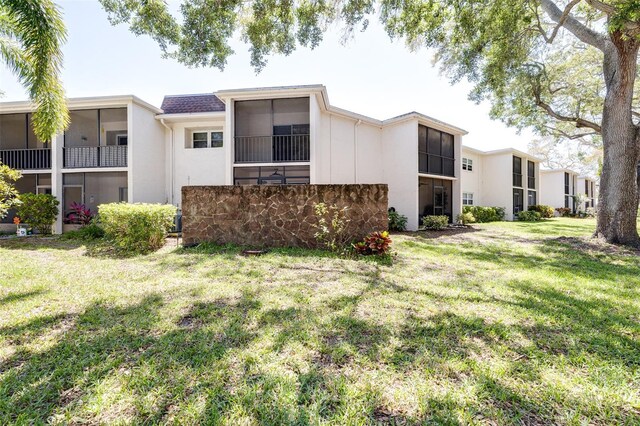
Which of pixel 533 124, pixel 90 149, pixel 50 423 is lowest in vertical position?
pixel 50 423

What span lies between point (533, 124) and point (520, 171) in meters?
8.64

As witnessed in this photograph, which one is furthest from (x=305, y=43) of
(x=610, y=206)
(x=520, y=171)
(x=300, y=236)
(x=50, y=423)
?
(x=520, y=171)

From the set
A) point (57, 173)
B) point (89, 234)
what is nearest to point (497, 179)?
point (89, 234)

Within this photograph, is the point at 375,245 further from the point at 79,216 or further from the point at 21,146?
the point at 21,146

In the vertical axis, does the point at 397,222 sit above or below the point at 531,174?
below

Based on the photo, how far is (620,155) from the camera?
32.9 feet

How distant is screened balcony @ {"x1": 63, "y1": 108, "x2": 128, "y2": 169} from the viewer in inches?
521

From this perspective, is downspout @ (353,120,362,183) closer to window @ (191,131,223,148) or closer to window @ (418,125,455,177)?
window @ (418,125,455,177)

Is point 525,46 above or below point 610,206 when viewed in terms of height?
above

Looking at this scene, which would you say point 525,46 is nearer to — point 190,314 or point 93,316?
point 190,314

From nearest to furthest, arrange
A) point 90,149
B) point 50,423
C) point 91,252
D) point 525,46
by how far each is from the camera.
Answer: point 50,423 < point 91,252 < point 525,46 < point 90,149

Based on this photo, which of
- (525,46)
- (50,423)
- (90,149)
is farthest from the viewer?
(90,149)

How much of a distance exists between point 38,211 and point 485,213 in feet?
86.3

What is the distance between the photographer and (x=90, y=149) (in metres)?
13.3
